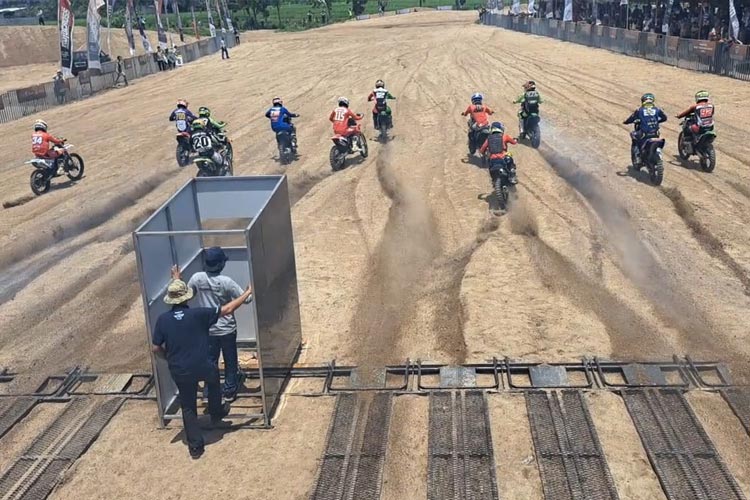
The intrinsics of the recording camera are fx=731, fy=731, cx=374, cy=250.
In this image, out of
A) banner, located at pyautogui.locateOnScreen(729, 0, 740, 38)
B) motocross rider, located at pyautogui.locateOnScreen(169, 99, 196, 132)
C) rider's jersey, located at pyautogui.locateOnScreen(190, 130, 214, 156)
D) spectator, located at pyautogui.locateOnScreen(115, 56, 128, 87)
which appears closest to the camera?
rider's jersey, located at pyautogui.locateOnScreen(190, 130, 214, 156)

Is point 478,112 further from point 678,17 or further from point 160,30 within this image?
point 160,30

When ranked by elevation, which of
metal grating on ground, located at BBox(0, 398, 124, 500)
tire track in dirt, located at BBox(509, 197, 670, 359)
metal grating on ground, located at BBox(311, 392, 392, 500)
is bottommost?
metal grating on ground, located at BBox(0, 398, 124, 500)

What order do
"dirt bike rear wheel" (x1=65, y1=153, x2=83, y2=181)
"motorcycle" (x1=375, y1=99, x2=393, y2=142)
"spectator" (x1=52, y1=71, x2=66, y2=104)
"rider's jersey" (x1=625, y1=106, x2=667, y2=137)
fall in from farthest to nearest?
1. "spectator" (x1=52, y1=71, x2=66, y2=104)
2. "motorcycle" (x1=375, y1=99, x2=393, y2=142)
3. "dirt bike rear wheel" (x1=65, y1=153, x2=83, y2=181)
4. "rider's jersey" (x1=625, y1=106, x2=667, y2=137)

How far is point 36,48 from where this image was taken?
70.0 metres

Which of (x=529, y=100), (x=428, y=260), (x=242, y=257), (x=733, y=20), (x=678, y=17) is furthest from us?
(x=678, y=17)

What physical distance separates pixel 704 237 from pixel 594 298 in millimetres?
3355

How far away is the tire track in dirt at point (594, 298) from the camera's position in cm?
880

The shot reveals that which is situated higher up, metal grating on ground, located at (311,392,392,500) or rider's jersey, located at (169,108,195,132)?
rider's jersey, located at (169,108,195,132)

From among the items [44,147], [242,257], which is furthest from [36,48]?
[242,257]

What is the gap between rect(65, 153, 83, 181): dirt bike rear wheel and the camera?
1866 cm

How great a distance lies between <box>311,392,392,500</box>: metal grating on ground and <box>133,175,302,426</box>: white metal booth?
826 millimetres

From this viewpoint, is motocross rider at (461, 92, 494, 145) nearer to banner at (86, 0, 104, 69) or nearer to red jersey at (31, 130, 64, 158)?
red jersey at (31, 130, 64, 158)

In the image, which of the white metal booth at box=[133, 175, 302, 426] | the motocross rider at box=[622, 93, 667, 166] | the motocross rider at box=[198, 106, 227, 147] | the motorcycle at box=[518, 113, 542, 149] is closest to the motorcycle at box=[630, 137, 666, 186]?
the motocross rider at box=[622, 93, 667, 166]

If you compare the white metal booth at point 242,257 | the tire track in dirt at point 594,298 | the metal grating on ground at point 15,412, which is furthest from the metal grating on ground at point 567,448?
the metal grating on ground at point 15,412
